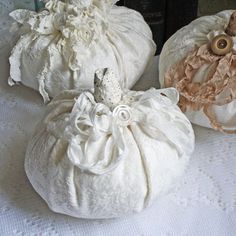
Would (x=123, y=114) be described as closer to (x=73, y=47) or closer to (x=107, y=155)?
(x=107, y=155)

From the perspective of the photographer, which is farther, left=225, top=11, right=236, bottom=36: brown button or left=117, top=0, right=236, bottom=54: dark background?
left=117, top=0, right=236, bottom=54: dark background

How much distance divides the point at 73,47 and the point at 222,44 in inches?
9.5

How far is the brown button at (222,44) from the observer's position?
0.72 m

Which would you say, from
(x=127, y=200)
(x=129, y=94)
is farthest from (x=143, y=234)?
(x=129, y=94)

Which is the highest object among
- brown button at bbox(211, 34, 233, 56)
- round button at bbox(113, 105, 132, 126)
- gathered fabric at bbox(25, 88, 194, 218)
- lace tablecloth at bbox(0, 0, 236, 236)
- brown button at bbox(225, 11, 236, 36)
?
brown button at bbox(225, 11, 236, 36)

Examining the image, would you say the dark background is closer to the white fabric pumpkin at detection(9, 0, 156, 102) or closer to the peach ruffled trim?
the white fabric pumpkin at detection(9, 0, 156, 102)

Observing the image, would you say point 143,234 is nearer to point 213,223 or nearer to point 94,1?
point 213,223

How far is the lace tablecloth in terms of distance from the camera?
64 cm

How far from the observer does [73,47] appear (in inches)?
30.5

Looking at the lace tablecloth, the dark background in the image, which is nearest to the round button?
the lace tablecloth

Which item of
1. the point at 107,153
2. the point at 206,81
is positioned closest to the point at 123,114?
the point at 107,153

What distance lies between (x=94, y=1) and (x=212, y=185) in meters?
0.38

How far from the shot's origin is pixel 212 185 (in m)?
0.71

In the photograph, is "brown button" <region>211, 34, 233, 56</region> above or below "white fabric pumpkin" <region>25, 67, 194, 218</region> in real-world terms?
above
